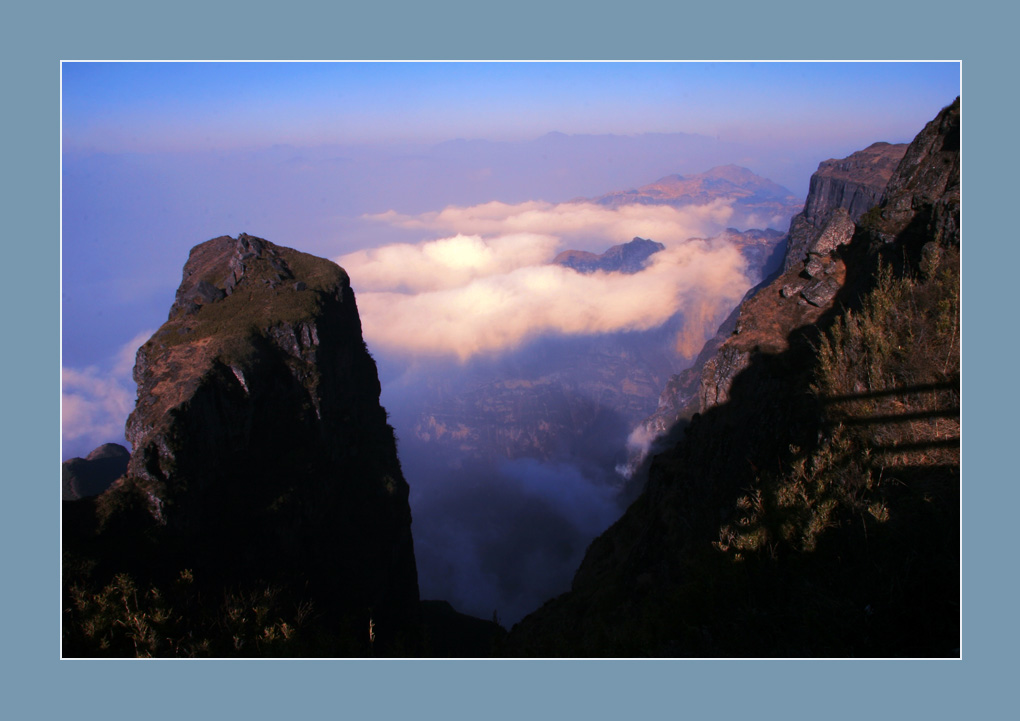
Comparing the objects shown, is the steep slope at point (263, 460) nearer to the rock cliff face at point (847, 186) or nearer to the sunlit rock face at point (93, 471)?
the sunlit rock face at point (93, 471)

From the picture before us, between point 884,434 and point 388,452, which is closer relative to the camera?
point 884,434

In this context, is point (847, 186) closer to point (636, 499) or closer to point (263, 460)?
point (636, 499)

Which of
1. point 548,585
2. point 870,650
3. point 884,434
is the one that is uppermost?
point 884,434

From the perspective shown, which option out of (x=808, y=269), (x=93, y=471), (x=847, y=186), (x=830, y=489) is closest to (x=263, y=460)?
(x=830, y=489)

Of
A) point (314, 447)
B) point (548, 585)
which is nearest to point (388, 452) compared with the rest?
point (314, 447)

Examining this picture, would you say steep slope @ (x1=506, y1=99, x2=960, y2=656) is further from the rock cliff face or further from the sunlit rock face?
the sunlit rock face

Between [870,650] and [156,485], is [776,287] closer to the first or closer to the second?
[870,650]
